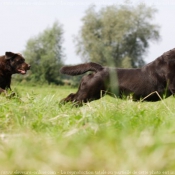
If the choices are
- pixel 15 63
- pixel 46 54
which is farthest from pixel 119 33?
pixel 15 63

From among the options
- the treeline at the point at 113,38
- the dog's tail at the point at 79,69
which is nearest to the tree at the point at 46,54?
the treeline at the point at 113,38

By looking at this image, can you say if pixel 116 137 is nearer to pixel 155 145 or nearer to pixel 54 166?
pixel 155 145

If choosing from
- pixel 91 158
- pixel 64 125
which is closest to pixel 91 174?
pixel 91 158

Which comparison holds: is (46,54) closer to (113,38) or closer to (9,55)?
(113,38)

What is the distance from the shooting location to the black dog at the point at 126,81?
21.8 ft

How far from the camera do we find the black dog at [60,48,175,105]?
21.8ft

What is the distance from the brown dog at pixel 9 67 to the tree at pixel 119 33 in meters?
44.2

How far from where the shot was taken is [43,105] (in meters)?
4.27

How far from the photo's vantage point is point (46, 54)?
62.9 meters

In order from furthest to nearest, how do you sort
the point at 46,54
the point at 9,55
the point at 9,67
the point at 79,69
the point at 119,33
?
the point at 46,54
the point at 119,33
the point at 9,55
the point at 9,67
the point at 79,69

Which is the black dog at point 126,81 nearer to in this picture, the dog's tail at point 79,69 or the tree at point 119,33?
the dog's tail at point 79,69

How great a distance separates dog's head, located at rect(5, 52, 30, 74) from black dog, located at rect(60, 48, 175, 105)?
313cm

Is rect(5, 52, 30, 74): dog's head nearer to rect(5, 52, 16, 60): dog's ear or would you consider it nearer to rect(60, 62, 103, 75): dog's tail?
rect(5, 52, 16, 60): dog's ear

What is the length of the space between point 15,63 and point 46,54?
53698 mm
